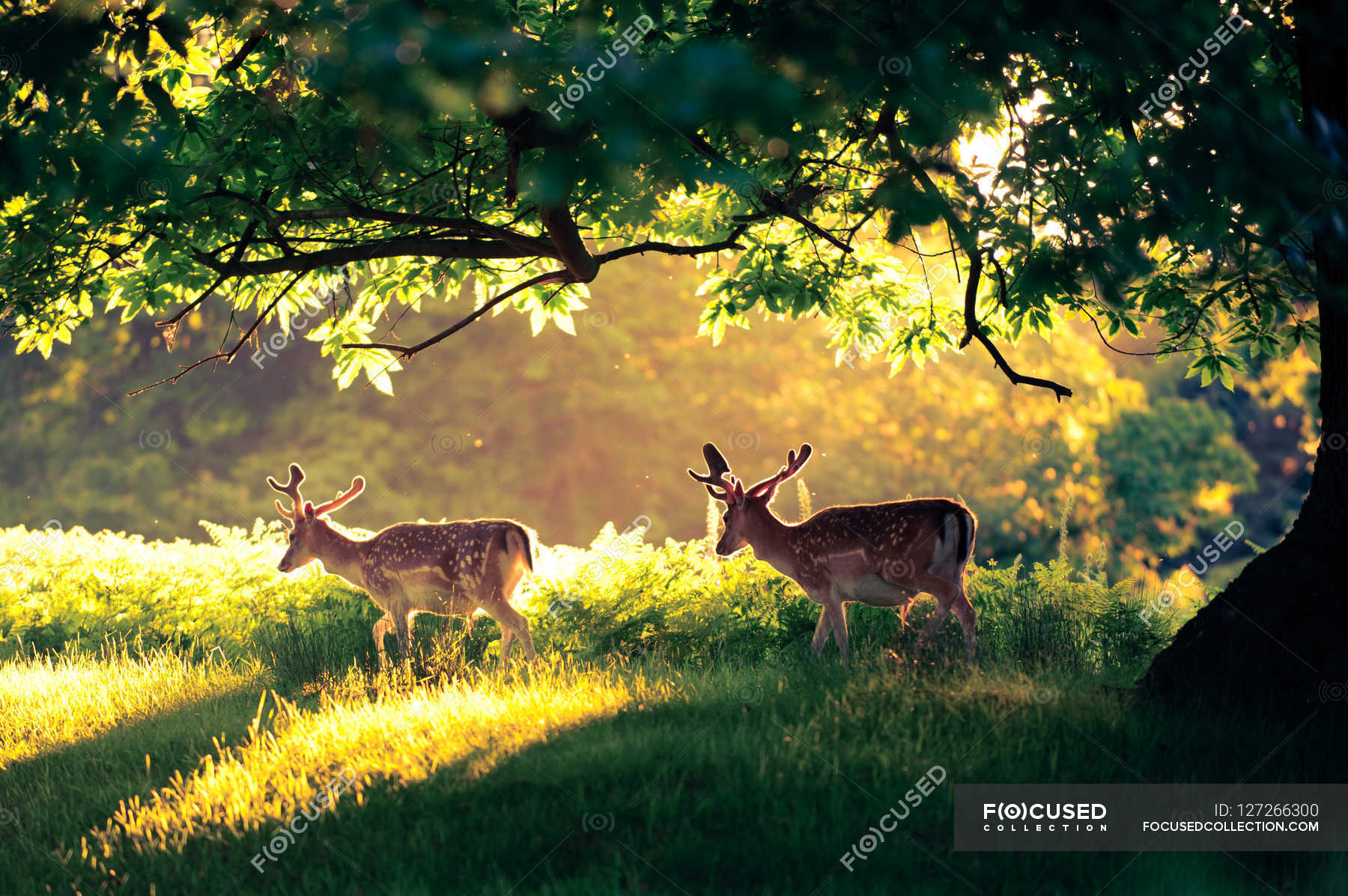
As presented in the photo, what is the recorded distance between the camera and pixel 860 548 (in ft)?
24.7

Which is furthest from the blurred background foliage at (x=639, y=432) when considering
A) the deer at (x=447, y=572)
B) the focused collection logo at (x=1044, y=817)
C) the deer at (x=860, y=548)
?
the focused collection logo at (x=1044, y=817)

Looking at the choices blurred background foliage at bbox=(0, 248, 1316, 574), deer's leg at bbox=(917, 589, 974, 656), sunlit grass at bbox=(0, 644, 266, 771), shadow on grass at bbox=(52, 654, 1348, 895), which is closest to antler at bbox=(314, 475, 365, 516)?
sunlit grass at bbox=(0, 644, 266, 771)

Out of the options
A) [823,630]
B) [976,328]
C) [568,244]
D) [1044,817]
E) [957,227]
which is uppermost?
[568,244]

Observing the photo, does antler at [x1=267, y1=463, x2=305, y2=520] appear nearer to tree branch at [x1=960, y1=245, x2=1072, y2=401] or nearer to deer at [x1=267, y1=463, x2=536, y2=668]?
deer at [x1=267, y1=463, x2=536, y2=668]

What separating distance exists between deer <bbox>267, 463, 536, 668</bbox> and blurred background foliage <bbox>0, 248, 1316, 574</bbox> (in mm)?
12041

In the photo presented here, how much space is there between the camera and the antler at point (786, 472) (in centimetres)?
782

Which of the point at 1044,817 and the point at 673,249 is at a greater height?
the point at 673,249

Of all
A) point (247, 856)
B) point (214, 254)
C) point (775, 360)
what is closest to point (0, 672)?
point (214, 254)

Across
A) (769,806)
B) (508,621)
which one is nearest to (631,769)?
(769,806)

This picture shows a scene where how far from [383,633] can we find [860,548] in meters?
4.14

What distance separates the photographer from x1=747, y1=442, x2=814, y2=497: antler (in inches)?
308

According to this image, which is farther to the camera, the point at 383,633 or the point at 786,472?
the point at 383,633

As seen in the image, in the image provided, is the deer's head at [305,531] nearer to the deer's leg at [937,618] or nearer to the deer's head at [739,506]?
the deer's head at [739,506]

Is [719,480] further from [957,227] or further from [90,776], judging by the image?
[90,776]
